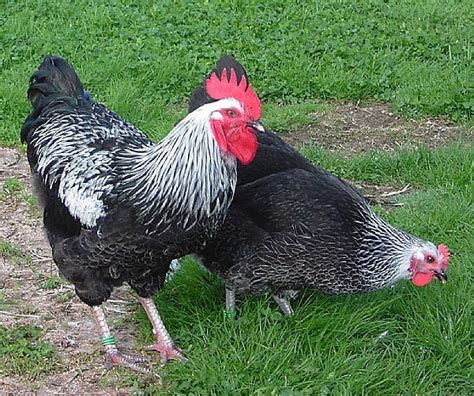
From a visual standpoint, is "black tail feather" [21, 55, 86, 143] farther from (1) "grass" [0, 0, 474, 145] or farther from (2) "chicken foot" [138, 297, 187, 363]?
(1) "grass" [0, 0, 474, 145]

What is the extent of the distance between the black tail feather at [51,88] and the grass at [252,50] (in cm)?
200

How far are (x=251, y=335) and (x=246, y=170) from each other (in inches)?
38.0

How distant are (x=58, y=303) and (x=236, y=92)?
1.80 metres

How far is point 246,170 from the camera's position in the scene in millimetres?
4742

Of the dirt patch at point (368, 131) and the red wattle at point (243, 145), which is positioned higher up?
the red wattle at point (243, 145)

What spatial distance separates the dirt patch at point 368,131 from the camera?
703cm

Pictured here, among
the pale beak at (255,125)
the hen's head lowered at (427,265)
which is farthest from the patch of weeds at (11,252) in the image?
the hen's head lowered at (427,265)

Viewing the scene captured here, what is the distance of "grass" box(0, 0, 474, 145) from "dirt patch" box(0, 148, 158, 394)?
1510 millimetres

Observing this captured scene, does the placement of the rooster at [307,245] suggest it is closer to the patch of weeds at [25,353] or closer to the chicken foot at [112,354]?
the chicken foot at [112,354]

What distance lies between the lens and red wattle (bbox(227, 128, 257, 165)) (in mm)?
3840

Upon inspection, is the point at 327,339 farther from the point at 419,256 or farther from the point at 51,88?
the point at 51,88

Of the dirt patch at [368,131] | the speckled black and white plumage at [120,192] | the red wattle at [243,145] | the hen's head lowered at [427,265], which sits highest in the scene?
the red wattle at [243,145]

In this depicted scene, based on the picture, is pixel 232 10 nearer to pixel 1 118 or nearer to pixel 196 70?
pixel 196 70

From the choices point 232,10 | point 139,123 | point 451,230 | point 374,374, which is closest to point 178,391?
point 374,374
